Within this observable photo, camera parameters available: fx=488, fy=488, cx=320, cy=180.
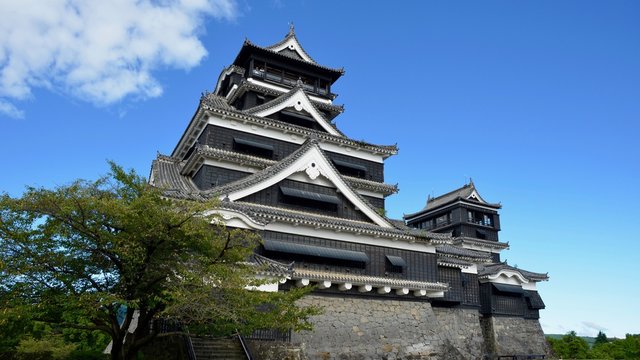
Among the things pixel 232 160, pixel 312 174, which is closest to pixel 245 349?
pixel 312 174

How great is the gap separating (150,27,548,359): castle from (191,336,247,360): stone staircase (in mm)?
2351

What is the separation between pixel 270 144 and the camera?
81.6ft

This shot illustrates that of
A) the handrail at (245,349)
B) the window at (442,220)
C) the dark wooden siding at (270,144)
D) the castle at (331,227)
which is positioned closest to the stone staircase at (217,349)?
the handrail at (245,349)

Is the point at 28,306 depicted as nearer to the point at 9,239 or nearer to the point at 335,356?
the point at 9,239

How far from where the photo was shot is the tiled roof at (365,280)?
61.3 feet

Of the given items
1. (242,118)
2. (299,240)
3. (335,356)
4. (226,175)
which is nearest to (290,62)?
(242,118)

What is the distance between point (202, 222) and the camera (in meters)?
11.8

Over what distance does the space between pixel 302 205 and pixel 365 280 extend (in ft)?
14.6

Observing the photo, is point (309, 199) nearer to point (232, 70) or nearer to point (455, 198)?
point (232, 70)

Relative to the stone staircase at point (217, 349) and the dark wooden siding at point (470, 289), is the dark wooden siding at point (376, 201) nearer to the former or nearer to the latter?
the dark wooden siding at point (470, 289)

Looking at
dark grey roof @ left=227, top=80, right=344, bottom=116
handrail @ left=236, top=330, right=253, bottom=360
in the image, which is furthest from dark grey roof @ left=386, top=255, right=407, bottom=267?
dark grey roof @ left=227, top=80, right=344, bottom=116

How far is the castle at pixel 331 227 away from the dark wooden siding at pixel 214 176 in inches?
2.6

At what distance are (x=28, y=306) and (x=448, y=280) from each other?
19.3 m

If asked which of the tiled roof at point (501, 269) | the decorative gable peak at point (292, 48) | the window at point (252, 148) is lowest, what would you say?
the tiled roof at point (501, 269)
